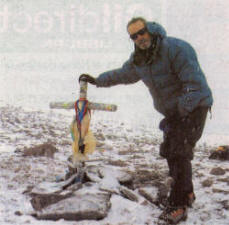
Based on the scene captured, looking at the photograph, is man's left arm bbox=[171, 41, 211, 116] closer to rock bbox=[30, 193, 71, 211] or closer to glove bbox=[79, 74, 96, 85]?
glove bbox=[79, 74, 96, 85]

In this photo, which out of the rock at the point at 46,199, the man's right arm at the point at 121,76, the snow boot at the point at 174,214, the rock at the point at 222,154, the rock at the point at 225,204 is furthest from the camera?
the rock at the point at 222,154

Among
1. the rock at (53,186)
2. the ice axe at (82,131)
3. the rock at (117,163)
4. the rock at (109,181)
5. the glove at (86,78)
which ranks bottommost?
the rock at (117,163)

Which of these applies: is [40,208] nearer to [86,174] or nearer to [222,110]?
[86,174]

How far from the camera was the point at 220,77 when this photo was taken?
118ft

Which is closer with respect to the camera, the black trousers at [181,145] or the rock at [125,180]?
the black trousers at [181,145]

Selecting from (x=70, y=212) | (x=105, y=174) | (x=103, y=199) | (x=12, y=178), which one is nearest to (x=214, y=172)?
(x=105, y=174)

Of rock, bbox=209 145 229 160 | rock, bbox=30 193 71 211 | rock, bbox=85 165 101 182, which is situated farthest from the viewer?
rock, bbox=209 145 229 160

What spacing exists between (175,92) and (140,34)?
818mm

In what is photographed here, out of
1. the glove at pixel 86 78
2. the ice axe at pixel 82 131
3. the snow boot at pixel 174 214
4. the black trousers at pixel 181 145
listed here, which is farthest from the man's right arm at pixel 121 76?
the snow boot at pixel 174 214

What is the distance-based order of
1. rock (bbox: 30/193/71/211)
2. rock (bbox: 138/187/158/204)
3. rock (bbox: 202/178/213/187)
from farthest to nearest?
rock (bbox: 202/178/213/187)
rock (bbox: 138/187/158/204)
rock (bbox: 30/193/71/211)

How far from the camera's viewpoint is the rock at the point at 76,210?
3662 millimetres

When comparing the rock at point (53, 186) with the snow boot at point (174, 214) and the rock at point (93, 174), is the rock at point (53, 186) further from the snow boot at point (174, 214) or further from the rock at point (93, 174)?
the snow boot at point (174, 214)

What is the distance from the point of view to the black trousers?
12.3 feet

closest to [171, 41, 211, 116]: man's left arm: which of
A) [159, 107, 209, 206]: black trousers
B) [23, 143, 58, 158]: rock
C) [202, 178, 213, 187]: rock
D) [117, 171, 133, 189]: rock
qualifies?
[159, 107, 209, 206]: black trousers
